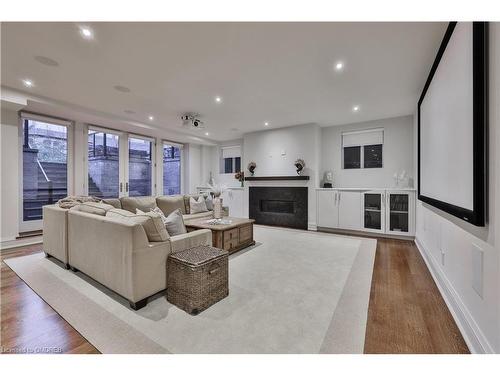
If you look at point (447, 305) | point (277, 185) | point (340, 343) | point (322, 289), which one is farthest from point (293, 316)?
point (277, 185)

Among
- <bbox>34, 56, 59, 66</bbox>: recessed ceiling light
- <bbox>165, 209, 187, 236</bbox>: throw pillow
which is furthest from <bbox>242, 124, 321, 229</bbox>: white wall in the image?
<bbox>34, 56, 59, 66</bbox>: recessed ceiling light

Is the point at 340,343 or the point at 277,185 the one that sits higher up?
the point at 277,185

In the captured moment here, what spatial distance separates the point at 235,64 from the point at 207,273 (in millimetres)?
2373

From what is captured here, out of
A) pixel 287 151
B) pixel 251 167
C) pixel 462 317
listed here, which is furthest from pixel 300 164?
pixel 462 317

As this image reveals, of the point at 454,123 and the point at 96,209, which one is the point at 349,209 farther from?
the point at 96,209

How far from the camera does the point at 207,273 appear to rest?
196 centimetres

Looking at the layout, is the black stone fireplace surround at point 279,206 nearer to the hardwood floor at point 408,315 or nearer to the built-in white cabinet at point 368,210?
the built-in white cabinet at point 368,210

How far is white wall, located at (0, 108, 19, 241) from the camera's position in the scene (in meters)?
3.91

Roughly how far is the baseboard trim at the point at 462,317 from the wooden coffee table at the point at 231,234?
8.32ft

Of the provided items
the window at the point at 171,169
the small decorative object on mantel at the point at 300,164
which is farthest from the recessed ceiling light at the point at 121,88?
the small decorative object on mantel at the point at 300,164

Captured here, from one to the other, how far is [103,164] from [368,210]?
6.29m

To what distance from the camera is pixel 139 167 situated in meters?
6.37

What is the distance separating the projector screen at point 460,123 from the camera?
4.42 ft
